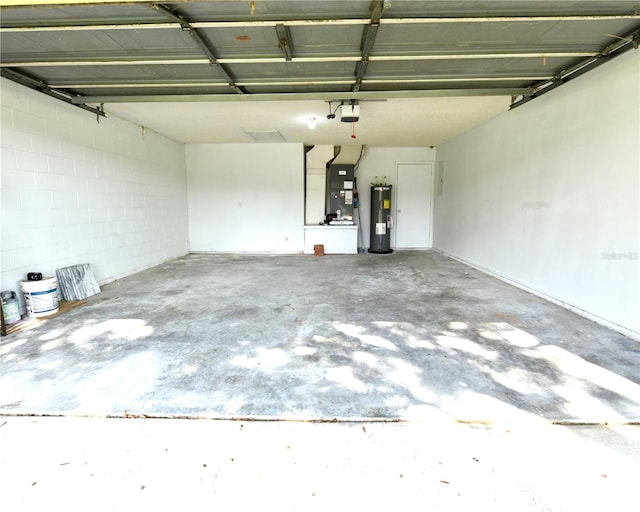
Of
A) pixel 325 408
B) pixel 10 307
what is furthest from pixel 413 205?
pixel 10 307

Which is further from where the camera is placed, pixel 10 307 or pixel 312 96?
pixel 312 96

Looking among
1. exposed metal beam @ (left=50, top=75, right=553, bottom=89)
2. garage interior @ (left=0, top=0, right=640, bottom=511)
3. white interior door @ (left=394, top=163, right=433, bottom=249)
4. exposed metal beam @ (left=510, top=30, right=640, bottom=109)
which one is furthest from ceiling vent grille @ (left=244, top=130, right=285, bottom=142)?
exposed metal beam @ (left=510, top=30, right=640, bottom=109)

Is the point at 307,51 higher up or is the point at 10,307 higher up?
the point at 307,51

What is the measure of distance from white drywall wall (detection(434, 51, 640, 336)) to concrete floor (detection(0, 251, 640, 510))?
0.46 meters

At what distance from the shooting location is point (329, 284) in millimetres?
4762

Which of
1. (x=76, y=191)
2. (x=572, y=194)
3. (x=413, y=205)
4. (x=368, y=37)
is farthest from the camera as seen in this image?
(x=413, y=205)

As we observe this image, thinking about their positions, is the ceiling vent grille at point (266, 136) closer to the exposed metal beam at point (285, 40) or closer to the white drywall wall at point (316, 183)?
the white drywall wall at point (316, 183)

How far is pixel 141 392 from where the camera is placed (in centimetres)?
204

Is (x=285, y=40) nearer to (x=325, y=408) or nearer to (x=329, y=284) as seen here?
(x=325, y=408)

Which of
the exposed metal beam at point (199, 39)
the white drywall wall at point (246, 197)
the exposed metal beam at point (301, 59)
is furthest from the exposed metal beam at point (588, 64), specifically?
the white drywall wall at point (246, 197)

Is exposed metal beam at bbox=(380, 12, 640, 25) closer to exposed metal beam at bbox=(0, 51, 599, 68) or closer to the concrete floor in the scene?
exposed metal beam at bbox=(0, 51, 599, 68)

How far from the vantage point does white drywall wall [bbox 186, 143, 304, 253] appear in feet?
24.5

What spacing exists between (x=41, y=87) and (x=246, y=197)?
423 cm

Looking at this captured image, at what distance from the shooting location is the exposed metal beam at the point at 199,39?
7.51 feet
